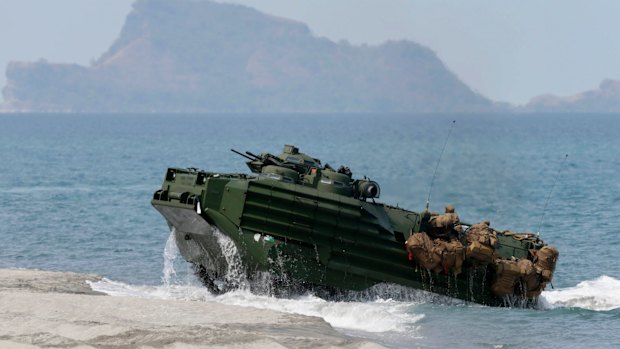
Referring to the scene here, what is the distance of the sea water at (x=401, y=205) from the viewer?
102ft

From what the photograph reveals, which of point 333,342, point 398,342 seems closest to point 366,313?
point 398,342

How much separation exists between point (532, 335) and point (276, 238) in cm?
703

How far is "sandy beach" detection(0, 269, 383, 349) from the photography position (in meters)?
24.2

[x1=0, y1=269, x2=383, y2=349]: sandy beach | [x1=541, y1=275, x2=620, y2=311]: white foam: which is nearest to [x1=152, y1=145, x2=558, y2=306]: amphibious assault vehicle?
[x1=541, y1=275, x2=620, y2=311]: white foam

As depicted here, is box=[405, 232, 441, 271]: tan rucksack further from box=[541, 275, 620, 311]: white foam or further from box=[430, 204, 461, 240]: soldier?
box=[541, 275, 620, 311]: white foam

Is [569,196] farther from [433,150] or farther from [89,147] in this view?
[89,147]

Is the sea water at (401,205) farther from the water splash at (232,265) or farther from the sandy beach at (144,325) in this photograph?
the sandy beach at (144,325)

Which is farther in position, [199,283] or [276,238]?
[199,283]

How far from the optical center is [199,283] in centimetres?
3547

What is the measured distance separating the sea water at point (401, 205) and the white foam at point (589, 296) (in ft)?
0.20

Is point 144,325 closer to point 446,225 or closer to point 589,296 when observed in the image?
point 446,225

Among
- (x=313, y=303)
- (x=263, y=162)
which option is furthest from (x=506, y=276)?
(x=263, y=162)

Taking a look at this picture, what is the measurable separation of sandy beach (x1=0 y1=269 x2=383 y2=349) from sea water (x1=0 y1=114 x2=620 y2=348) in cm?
268

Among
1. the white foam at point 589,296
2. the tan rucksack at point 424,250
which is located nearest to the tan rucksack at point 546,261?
the white foam at point 589,296
